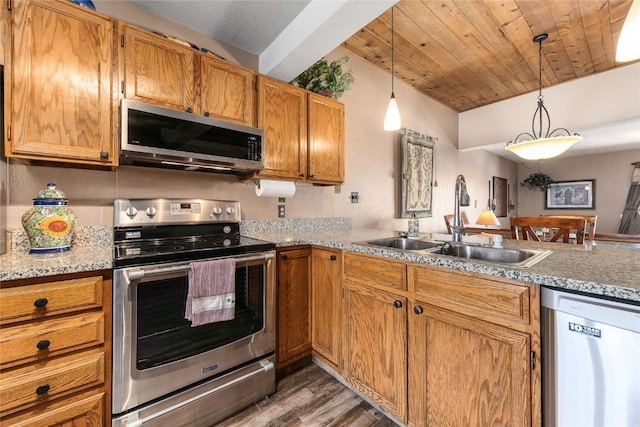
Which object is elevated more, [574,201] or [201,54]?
[201,54]

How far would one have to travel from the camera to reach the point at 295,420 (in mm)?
1456

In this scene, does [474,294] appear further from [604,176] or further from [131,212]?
[604,176]

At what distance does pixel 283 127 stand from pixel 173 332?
5.08ft

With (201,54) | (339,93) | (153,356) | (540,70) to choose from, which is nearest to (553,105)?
(540,70)

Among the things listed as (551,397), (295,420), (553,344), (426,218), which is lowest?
(295,420)

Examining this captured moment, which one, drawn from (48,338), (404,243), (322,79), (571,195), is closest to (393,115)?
(322,79)

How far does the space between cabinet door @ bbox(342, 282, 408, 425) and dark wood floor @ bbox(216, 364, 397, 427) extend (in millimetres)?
118

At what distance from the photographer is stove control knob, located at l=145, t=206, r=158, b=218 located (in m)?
1.68

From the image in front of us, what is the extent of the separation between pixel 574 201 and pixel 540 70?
170 inches

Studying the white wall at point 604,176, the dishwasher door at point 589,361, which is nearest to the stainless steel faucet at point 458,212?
the dishwasher door at point 589,361

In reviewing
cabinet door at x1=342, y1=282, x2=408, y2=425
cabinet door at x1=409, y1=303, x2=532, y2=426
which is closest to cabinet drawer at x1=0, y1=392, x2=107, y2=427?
cabinet door at x1=342, y1=282, x2=408, y2=425

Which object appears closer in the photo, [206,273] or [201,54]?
[206,273]

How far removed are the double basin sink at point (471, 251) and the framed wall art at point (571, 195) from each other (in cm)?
629

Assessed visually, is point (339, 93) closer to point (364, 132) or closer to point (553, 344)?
point (364, 132)
